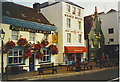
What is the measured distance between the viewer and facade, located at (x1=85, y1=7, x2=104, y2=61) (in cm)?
3041

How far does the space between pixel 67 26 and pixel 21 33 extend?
8.82 meters

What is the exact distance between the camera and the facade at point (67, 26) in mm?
23922

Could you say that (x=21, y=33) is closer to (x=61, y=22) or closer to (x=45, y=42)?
(x=45, y=42)

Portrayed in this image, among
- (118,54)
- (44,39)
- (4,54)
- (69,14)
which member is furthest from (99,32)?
(4,54)

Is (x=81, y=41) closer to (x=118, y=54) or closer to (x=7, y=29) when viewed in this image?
(x=118, y=54)

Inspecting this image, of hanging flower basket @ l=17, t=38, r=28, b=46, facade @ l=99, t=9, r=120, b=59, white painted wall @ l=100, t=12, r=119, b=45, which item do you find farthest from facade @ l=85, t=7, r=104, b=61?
hanging flower basket @ l=17, t=38, r=28, b=46

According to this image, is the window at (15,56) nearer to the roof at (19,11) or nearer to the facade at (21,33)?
the facade at (21,33)

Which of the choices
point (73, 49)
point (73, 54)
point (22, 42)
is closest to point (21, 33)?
point (22, 42)

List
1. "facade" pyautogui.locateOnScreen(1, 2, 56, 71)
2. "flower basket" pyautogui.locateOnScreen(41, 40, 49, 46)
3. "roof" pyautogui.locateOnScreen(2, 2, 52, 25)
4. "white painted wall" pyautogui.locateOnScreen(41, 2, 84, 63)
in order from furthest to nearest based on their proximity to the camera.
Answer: "white painted wall" pyautogui.locateOnScreen(41, 2, 84, 63) < "flower basket" pyautogui.locateOnScreen(41, 40, 49, 46) < "roof" pyautogui.locateOnScreen(2, 2, 52, 25) < "facade" pyautogui.locateOnScreen(1, 2, 56, 71)

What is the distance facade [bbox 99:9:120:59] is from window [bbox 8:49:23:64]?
2249cm

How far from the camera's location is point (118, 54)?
33719mm

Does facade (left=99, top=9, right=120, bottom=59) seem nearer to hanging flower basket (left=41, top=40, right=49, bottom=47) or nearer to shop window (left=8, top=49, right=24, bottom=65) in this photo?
hanging flower basket (left=41, top=40, right=49, bottom=47)

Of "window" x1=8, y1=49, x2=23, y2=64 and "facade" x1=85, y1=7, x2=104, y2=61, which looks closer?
"window" x1=8, y1=49, x2=23, y2=64

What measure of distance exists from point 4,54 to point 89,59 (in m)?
17.9
